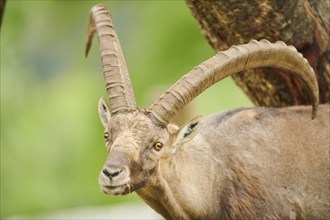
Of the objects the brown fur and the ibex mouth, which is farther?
the brown fur

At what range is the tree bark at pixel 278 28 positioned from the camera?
12023 mm

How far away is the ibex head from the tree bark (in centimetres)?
77

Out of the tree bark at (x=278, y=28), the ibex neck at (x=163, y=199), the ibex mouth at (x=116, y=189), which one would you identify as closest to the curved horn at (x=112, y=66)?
the ibex neck at (x=163, y=199)

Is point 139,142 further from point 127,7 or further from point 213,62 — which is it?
point 127,7

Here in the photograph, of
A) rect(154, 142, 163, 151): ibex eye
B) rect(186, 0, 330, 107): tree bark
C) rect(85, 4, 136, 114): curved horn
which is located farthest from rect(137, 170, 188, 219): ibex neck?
rect(186, 0, 330, 107): tree bark

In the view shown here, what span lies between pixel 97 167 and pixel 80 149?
5.16ft

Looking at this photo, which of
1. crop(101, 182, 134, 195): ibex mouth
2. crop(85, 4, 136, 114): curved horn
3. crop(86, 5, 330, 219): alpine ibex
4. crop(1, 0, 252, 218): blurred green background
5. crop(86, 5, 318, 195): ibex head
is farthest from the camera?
crop(1, 0, 252, 218): blurred green background

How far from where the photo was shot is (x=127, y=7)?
34.2 m

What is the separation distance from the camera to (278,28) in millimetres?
12078

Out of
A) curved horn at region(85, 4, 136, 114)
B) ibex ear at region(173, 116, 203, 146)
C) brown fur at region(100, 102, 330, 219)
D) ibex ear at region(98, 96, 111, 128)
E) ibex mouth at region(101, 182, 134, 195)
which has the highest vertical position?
curved horn at region(85, 4, 136, 114)

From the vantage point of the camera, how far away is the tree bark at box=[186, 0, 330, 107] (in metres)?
12.0

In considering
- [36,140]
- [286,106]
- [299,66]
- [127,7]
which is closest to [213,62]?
[299,66]

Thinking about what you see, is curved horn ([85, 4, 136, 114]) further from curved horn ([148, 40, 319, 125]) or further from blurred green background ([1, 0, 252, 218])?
blurred green background ([1, 0, 252, 218])

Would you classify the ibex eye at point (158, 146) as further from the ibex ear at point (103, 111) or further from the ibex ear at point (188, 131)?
the ibex ear at point (103, 111)
